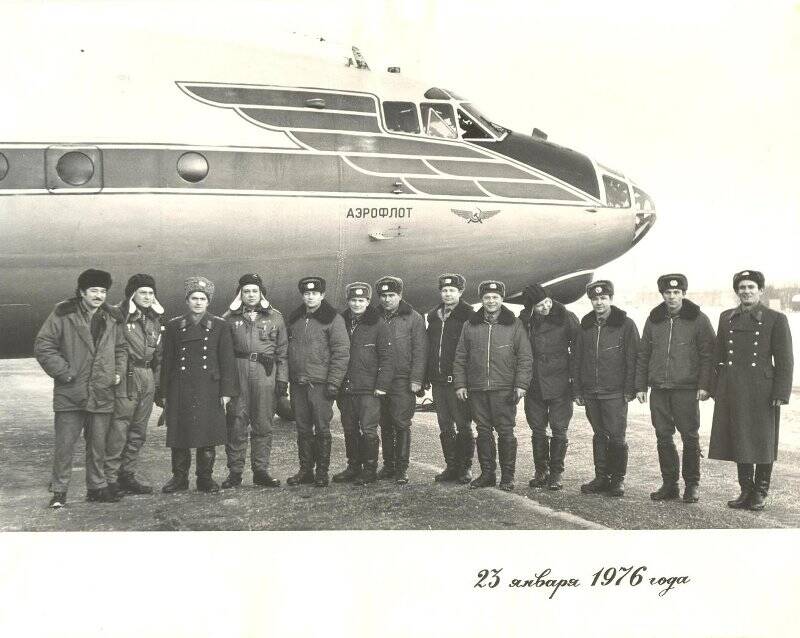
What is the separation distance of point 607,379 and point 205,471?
3.71 meters

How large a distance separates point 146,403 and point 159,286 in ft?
5.04

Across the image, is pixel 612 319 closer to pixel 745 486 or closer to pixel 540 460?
pixel 540 460

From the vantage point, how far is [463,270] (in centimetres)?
870

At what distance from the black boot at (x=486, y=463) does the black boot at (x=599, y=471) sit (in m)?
0.84

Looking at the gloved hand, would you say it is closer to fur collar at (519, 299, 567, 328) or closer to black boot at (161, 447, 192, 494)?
black boot at (161, 447, 192, 494)

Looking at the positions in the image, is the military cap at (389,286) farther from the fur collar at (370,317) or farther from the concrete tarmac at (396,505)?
the concrete tarmac at (396,505)

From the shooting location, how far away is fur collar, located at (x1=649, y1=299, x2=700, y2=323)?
6.67 metres

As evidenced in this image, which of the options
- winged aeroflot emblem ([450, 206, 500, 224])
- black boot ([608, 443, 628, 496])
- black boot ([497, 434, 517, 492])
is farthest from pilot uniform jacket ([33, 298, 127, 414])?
black boot ([608, 443, 628, 496])

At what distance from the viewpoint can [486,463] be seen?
7.14 m

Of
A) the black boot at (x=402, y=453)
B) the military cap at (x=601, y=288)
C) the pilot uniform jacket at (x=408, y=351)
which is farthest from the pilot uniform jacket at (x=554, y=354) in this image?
the black boot at (x=402, y=453)

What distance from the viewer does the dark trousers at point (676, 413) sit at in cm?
662

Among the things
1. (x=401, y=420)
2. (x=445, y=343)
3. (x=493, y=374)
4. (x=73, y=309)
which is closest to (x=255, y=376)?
(x=401, y=420)
